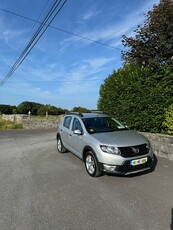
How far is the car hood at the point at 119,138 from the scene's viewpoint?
5582 millimetres

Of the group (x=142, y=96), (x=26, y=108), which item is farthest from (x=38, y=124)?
(x=26, y=108)

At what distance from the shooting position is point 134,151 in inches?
217

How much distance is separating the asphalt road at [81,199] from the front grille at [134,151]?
629 mm

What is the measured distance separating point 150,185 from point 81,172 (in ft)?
6.49

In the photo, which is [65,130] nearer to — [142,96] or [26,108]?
Answer: [142,96]

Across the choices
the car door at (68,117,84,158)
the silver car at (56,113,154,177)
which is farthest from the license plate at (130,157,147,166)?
the car door at (68,117,84,158)

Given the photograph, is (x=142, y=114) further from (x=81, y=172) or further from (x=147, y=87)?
(x=81, y=172)

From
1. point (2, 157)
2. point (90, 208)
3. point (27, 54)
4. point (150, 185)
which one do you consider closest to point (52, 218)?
point (90, 208)

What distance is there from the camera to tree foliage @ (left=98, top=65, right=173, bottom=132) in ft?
27.1

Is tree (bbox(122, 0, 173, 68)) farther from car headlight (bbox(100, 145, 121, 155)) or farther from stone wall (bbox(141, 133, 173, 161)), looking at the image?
car headlight (bbox(100, 145, 121, 155))

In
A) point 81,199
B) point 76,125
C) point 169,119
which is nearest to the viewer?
point 81,199

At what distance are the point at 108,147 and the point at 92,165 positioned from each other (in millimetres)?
814

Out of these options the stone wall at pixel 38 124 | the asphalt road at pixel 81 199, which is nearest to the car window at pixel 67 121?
the asphalt road at pixel 81 199

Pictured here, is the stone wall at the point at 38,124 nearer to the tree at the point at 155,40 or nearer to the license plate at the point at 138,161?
the tree at the point at 155,40
